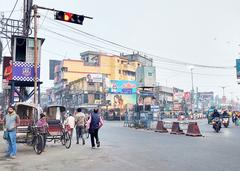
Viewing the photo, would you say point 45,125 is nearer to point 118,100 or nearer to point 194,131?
point 194,131

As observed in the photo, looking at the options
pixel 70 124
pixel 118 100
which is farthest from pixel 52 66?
pixel 70 124

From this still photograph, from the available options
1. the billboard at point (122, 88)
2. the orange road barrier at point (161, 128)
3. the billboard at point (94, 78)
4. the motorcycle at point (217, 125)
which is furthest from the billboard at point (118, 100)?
the motorcycle at point (217, 125)

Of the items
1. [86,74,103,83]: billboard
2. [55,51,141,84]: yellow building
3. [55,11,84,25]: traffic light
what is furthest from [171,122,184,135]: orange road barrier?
[55,51,141,84]: yellow building

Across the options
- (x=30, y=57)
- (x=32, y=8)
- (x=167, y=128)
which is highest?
(x=32, y=8)

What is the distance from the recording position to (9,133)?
11250mm

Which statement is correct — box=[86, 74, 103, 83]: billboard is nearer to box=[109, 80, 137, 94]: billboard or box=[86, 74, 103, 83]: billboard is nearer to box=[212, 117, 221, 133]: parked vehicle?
box=[109, 80, 137, 94]: billboard

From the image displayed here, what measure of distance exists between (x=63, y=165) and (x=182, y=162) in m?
3.55

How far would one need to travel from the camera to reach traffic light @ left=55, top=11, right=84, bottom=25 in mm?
15133

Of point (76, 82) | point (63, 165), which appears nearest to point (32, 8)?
point (63, 165)

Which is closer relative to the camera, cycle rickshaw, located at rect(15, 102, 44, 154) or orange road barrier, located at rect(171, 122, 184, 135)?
cycle rickshaw, located at rect(15, 102, 44, 154)

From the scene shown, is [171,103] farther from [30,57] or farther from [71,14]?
[71,14]

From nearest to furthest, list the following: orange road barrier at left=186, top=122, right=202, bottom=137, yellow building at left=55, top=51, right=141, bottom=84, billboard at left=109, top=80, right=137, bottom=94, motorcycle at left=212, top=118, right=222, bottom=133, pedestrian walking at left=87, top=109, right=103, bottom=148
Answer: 1. pedestrian walking at left=87, top=109, right=103, bottom=148
2. orange road barrier at left=186, top=122, right=202, bottom=137
3. motorcycle at left=212, top=118, right=222, bottom=133
4. billboard at left=109, top=80, right=137, bottom=94
5. yellow building at left=55, top=51, right=141, bottom=84

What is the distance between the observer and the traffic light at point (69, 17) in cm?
1513

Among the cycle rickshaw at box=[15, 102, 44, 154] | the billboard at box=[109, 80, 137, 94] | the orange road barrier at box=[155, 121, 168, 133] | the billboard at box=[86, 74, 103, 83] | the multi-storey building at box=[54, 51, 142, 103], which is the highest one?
the multi-storey building at box=[54, 51, 142, 103]
